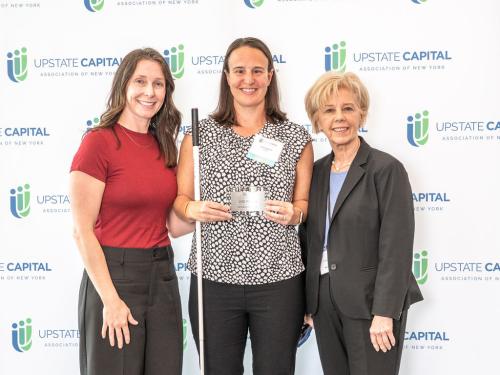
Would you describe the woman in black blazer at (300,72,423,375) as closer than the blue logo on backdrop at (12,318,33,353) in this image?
Yes

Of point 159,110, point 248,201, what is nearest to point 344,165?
point 248,201

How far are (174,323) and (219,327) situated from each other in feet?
0.51

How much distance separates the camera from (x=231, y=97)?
1.87 metres

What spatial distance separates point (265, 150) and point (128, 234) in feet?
1.77

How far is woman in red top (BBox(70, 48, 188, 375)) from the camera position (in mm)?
1534

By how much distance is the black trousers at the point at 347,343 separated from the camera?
1.60 meters

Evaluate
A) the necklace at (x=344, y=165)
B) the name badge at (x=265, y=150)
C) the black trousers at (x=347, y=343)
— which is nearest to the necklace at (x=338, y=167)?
the necklace at (x=344, y=165)

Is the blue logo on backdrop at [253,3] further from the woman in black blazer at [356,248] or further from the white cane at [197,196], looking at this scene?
the white cane at [197,196]

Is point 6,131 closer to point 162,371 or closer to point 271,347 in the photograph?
point 162,371

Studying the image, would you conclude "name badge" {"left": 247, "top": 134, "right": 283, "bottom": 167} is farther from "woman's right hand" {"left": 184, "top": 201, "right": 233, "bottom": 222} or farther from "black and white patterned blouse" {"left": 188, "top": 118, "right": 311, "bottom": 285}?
"woman's right hand" {"left": 184, "top": 201, "right": 233, "bottom": 222}

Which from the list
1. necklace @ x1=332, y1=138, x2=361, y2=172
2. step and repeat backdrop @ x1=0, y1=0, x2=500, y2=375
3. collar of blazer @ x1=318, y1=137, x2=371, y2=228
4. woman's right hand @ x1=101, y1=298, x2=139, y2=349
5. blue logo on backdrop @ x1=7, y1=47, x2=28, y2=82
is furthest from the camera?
blue logo on backdrop @ x1=7, y1=47, x2=28, y2=82

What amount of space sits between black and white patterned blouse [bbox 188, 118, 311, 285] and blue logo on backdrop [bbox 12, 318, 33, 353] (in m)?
1.43

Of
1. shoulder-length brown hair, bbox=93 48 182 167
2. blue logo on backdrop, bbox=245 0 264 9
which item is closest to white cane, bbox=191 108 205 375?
shoulder-length brown hair, bbox=93 48 182 167

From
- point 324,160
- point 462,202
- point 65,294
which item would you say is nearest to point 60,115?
point 65,294
